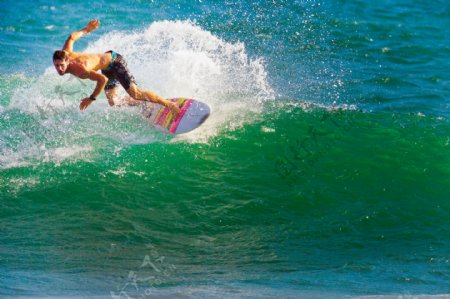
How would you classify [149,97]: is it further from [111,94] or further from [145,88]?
[145,88]

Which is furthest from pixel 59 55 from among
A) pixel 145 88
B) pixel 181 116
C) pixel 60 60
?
pixel 145 88

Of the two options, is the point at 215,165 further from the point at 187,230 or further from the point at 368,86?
the point at 368,86

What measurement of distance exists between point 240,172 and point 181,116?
1.46 m

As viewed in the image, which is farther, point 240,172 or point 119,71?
point 119,71

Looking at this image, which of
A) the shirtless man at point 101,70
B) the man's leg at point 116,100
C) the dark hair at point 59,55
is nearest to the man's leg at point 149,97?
the shirtless man at point 101,70

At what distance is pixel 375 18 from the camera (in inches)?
579

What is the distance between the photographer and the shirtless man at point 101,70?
7.19 m

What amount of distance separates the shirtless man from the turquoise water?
1.84ft

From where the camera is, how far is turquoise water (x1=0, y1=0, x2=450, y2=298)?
5125 millimetres

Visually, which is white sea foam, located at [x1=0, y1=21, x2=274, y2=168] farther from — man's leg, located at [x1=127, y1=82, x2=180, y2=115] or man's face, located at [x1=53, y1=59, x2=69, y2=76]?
man's face, located at [x1=53, y1=59, x2=69, y2=76]

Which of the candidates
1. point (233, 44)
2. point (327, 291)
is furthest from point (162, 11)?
point (327, 291)

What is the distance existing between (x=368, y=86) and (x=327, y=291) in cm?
681

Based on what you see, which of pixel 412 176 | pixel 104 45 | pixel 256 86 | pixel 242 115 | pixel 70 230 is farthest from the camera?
pixel 104 45

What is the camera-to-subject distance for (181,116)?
325 inches
